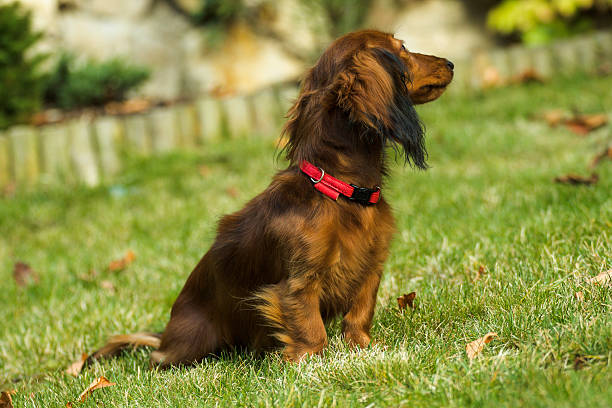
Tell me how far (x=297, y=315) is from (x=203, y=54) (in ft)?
24.1

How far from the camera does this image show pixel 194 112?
6539mm

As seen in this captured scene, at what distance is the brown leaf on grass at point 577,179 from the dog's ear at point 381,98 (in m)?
1.85

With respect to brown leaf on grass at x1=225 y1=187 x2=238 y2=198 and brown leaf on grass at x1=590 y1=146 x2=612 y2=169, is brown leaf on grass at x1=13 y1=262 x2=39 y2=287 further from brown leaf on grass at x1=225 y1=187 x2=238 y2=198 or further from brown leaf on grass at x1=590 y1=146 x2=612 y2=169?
brown leaf on grass at x1=590 y1=146 x2=612 y2=169

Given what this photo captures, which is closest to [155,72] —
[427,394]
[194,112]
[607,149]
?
[194,112]

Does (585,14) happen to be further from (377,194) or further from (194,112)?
(377,194)

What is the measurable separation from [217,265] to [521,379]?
1.24m

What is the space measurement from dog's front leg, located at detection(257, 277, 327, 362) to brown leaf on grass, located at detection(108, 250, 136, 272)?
1883 mm

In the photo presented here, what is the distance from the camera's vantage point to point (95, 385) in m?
2.41

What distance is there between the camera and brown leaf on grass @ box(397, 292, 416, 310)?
2686 mm

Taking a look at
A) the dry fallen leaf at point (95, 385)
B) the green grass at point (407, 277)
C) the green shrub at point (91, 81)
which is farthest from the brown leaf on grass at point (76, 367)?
the green shrub at point (91, 81)

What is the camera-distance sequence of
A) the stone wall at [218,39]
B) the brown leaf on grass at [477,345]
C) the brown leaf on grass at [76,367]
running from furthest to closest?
the stone wall at [218,39]
the brown leaf on grass at [76,367]
the brown leaf on grass at [477,345]

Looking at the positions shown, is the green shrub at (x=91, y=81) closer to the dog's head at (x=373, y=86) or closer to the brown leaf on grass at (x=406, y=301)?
the dog's head at (x=373, y=86)

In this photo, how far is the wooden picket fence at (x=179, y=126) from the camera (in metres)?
5.78

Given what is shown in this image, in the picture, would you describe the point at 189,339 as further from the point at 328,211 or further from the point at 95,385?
the point at 328,211
